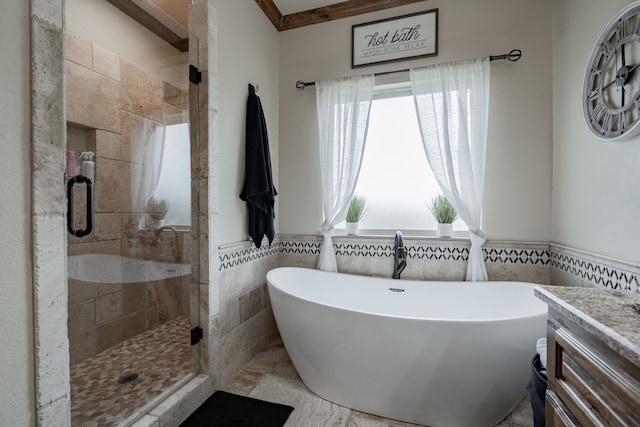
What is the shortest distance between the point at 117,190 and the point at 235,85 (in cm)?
107

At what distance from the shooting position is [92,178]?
1.58 metres

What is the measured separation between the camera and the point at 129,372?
162 centimetres

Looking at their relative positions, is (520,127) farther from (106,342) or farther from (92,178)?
(106,342)

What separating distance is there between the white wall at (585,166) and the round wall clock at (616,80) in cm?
8

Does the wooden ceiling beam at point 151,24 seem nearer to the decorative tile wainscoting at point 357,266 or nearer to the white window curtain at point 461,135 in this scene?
the decorative tile wainscoting at point 357,266

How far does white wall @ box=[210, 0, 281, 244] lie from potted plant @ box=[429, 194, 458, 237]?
1542 mm

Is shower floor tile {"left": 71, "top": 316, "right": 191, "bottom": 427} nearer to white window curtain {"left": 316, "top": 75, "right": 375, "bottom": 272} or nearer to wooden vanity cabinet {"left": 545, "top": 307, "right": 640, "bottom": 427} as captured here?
white window curtain {"left": 316, "top": 75, "right": 375, "bottom": 272}

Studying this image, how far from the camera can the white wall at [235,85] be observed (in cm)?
187

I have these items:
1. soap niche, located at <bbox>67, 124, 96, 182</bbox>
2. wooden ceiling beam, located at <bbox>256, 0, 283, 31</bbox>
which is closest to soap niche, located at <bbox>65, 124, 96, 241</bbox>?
soap niche, located at <bbox>67, 124, 96, 182</bbox>

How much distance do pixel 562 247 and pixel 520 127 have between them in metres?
0.90

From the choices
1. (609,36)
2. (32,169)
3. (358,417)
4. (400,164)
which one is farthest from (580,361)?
(400,164)

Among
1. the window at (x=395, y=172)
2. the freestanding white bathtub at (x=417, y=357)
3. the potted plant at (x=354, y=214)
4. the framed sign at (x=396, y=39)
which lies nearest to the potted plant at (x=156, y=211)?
the freestanding white bathtub at (x=417, y=357)

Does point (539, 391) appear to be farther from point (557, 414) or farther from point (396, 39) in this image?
point (396, 39)

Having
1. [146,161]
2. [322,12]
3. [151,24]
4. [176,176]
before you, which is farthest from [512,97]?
[146,161]
